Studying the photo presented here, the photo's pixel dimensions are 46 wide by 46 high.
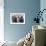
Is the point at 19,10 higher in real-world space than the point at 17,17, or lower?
higher

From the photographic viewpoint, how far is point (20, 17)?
5.25 metres

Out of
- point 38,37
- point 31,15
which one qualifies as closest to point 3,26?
point 31,15

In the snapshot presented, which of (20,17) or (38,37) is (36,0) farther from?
(38,37)

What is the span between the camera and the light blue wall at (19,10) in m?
5.18

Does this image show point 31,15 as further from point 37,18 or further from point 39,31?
point 39,31

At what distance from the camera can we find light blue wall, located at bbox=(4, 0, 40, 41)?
5.18m

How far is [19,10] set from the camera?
5.20 metres

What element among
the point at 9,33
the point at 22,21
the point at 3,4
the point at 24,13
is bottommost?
the point at 9,33

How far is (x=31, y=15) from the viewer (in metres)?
5.23

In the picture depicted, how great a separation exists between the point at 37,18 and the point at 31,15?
272 millimetres

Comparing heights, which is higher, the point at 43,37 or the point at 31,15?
the point at 31,15

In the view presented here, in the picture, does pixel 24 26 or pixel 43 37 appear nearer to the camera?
pixel 43 37

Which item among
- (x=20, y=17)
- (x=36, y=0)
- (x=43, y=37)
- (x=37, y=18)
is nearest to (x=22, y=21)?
(x=20, y=17)

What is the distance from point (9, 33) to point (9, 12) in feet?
2.75
